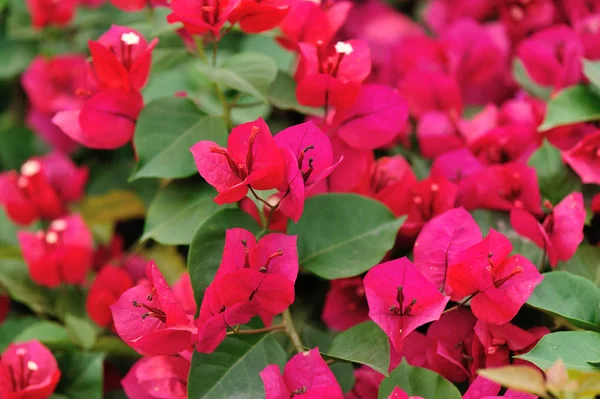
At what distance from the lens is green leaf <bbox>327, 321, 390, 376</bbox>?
0.61 m

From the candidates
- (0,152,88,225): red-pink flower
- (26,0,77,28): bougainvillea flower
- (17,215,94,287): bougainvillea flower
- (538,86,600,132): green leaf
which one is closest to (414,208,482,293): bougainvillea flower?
(538,86,600,132): green leaf

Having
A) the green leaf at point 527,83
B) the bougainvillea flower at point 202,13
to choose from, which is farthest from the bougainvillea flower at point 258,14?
the green leaf at point 527,83

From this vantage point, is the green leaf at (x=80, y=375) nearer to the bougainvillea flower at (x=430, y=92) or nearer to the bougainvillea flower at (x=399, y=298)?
the bougainvillea flower at (x=399, y=298)

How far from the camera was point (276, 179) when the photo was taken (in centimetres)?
62

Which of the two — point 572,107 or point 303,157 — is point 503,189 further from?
point 303,157

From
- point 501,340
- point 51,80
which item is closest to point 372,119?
Answer: point 501,340

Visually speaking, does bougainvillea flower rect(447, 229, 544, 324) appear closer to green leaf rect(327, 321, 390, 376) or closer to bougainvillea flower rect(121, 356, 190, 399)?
green leaf rect(327, 321, 390, 376)

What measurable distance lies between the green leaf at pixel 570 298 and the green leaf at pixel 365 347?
0.15 metres

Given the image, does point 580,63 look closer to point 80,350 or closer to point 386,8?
point 386,8

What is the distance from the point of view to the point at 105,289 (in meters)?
0.89

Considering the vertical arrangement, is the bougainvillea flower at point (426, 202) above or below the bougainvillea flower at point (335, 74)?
below

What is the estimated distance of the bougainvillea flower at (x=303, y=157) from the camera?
2.06 ft

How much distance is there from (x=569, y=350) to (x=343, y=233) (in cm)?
26

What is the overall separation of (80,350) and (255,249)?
362 millimetres
